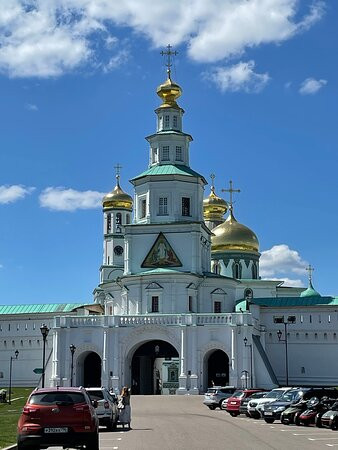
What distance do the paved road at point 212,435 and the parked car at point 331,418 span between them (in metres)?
0.44

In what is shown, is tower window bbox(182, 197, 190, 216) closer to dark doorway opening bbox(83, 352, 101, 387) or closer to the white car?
dark doorway opening bbox(83, 352, 101, 387)

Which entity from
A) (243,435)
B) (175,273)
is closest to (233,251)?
(175,273)

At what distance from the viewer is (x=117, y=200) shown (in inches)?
3617

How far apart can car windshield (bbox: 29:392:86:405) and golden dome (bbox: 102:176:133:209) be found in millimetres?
74624

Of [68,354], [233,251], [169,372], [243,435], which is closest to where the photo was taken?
[243,435]

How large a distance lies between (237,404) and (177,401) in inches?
592

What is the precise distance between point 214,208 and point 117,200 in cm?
1135

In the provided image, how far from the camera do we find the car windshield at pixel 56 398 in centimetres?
1725

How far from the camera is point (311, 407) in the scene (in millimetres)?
Result: 28484

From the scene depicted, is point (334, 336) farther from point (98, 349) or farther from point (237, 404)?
point (237, 404)

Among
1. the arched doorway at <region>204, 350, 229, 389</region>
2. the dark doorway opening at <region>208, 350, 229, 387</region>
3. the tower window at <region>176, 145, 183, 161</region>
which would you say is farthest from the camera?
the tower window at <region>176, 145, 183, 161</region>

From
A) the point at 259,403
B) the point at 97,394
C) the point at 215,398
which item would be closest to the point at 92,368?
the point at 215,398

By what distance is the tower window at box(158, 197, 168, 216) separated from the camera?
6650 centimetres

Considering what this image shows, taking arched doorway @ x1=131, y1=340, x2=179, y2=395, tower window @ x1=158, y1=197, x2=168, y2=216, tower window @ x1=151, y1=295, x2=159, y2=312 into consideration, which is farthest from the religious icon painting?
arched doorway @ x1=131, y1=340, x2=179, y2=395
